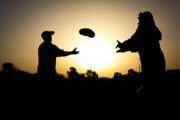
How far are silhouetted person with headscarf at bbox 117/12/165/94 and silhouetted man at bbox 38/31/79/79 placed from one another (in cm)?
276

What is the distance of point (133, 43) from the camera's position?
4824 millimetres

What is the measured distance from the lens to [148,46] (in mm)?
4430

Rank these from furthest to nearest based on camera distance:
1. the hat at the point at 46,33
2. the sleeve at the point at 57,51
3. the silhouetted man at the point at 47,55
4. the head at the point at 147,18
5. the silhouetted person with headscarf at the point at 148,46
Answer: the sleeve at the point at 57,51 < the hat at the point at 46,33 < the silhouetted man at the point at 47,55 < the head at the point at 147,18 < the silhouetted person with headscarf at the point at 148,46

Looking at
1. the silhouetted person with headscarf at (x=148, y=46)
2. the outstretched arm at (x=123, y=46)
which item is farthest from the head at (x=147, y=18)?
the outstretched arm at (x=123, y=46)

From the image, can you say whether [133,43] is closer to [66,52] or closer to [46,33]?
[66,52]

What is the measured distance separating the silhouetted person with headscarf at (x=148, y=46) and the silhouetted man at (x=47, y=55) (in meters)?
2.76

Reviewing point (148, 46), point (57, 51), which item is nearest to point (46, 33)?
point (57, 51)

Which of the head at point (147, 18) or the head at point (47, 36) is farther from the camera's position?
the head at point (47, 36)

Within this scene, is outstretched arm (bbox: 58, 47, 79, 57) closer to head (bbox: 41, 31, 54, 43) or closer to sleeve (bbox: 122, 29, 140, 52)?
head (bbox: 41, 31, 54, 43)

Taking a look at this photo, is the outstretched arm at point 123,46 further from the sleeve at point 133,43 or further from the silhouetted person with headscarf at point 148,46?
the silhouetted person with headscarf at point 148,46

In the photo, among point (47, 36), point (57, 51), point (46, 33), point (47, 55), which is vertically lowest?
point (47, 55)

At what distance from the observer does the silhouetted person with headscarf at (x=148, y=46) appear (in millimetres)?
4184

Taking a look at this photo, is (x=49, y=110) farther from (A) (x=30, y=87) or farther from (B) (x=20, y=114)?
(A) (x=30, y=87)

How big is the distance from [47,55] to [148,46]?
11.4 feet
